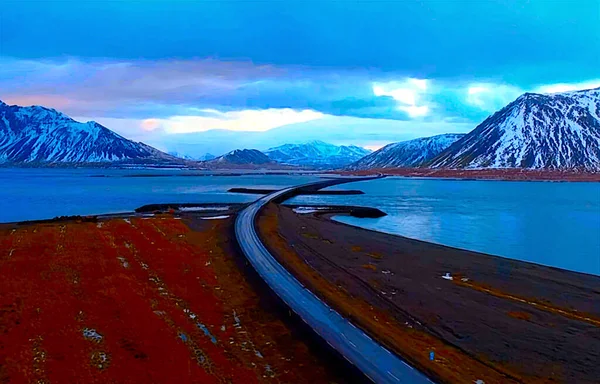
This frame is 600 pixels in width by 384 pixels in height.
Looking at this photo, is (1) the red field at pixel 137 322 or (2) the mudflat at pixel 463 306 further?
(2) the mudflat at pixel 463 306

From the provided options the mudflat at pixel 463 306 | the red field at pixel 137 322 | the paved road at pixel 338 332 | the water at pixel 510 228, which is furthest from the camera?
the water at pixel 510 228

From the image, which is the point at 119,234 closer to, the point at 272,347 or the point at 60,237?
the point at 60,237

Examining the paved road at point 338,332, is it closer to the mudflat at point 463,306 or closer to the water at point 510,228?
the mudflat at point 463,306

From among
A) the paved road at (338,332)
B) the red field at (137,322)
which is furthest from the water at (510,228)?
the red field at (137,322)

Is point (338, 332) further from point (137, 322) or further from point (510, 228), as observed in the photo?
point (510, 228)

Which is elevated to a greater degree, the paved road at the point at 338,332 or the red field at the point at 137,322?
the paved road at the point at 338,332

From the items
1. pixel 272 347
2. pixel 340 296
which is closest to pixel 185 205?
pixel 340 296

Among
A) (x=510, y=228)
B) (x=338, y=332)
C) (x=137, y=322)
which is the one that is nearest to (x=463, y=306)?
(x=338, y=332)
